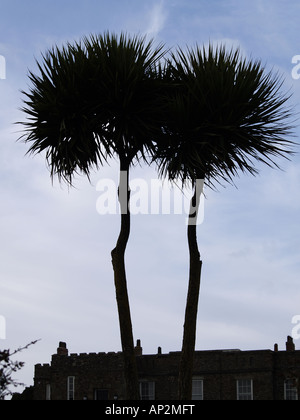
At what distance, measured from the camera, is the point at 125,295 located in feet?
61.1

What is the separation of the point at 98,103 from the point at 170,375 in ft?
86.5

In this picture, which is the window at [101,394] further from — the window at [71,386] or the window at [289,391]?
the window at [289,391]

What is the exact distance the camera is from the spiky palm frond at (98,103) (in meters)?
19.2

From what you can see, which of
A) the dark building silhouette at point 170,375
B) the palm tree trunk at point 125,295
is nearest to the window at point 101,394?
the dark building silhouette at point 170,375

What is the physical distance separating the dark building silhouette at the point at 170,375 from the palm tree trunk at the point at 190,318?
2156 centimetres

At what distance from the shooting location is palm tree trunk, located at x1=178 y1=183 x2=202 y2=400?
18578 millimetres

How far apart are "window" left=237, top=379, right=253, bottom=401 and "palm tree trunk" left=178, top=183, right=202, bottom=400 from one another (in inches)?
901

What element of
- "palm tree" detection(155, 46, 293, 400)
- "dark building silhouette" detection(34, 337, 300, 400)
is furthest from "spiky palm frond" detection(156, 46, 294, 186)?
"dark building silhouette" detection(34, 337, 300, 400)

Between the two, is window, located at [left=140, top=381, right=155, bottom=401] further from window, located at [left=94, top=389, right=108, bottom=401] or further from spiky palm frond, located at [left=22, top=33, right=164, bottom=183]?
spiky palm frond, located at [left=22, top=33, right=164, bottom=183]

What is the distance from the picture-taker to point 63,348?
46.1 m

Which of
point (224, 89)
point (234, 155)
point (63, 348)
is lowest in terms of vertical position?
point (63, 348)
